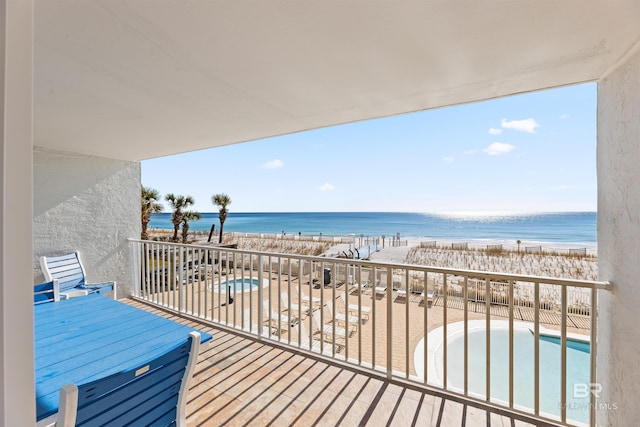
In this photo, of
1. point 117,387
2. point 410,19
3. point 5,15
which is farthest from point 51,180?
point 410,19

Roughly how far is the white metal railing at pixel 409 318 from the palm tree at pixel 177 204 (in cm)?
815

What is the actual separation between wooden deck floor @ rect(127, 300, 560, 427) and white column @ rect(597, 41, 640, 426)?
0.52 meters

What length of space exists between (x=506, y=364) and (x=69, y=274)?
672 cm

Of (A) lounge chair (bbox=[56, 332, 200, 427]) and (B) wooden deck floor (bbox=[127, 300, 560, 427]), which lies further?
(B) wooden deck floor (bbox=[127, 300, 560, 427])

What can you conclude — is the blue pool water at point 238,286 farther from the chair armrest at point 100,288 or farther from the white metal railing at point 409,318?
the chair armrest at point 100,288

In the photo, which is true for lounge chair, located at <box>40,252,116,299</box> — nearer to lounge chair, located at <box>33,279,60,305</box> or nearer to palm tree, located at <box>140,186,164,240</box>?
lounge chair, located at <box>33,279,60,305</box>

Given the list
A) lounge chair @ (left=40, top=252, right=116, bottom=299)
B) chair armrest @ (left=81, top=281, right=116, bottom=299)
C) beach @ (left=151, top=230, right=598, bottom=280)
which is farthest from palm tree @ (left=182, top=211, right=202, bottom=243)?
chair armrest @ (left=81, top=281, right=116, bottom=299)

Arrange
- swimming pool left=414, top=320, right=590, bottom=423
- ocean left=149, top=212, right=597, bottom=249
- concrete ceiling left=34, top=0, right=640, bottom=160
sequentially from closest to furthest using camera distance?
concrete ceiling left=34, top=0, right=640, bottom=160, swimming pool left=414, top=320, right=590, bottom=423, ocean left=149, top=212, right=597, bottom=249

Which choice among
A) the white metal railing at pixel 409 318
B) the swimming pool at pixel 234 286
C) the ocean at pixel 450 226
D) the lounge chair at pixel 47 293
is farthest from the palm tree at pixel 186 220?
the ocean at pixel 450 226

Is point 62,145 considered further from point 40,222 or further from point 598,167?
point 598,167

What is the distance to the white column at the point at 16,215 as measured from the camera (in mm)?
559

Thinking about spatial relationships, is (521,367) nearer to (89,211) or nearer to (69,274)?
(69,274)

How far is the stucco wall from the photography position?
152 inches

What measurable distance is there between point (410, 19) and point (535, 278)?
1834 millimetres
